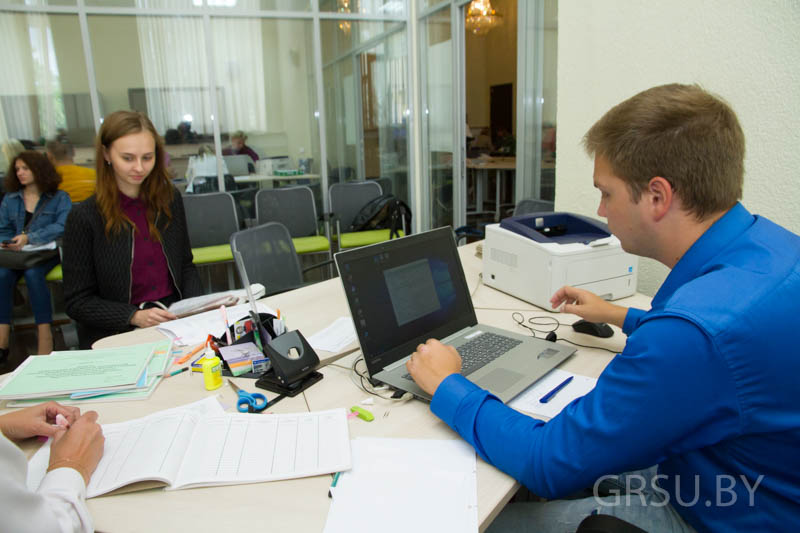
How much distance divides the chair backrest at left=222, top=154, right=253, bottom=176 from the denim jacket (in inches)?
59.0

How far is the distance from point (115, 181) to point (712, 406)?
88.3 inches

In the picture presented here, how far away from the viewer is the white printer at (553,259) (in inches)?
70.8

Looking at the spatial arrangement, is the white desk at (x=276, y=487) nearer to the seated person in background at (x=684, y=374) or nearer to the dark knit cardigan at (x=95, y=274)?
the seated person in background at (x=684, y=374)

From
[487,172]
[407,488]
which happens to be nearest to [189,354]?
[407,488]

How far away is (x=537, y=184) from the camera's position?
155 inches

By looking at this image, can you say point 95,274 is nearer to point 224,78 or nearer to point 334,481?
point 334,481

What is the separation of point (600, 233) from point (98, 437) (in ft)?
5.70

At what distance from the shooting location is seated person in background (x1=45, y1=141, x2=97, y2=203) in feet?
14.0

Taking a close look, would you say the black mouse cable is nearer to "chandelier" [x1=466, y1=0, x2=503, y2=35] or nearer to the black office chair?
the black office chair

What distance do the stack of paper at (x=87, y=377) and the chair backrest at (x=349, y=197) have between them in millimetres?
3479

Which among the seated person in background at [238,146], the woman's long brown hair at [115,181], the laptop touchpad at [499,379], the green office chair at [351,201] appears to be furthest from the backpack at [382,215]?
the laptop touchpad at [499,379]

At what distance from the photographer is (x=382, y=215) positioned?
4852 mm

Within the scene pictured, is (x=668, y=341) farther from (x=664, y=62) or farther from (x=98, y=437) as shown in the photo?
(x=664, y=62)

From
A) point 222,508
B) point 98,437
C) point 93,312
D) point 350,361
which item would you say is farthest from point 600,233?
point 93,312
